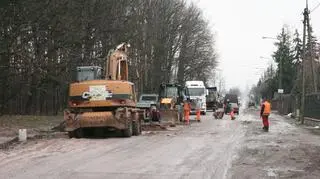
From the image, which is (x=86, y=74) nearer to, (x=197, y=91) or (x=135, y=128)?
(x=135, y=128)

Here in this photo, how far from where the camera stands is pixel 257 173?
1444 cm

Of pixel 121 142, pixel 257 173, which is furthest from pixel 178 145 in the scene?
pixel 257 173

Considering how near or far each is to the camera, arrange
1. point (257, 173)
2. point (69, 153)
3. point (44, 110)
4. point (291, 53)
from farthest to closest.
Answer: point (291, 53), point (44, 110), point (69, 153), point (257, 173)

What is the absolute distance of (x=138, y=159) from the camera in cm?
1709

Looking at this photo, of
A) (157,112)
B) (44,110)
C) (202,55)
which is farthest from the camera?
(202,55)

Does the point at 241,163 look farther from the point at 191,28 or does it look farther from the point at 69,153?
the point at 191,28

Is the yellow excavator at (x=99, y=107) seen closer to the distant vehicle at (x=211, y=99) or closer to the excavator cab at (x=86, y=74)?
the excavator cab at (x=86, y=74)

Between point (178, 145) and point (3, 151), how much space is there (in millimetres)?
5924

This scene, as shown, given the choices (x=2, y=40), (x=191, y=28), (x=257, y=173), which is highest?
(x=191, y=28)

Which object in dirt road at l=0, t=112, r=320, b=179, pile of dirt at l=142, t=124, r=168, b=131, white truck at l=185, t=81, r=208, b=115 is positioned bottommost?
dirt road at l=0, t=112, r=320, b=179

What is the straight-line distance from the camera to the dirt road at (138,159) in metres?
14.1

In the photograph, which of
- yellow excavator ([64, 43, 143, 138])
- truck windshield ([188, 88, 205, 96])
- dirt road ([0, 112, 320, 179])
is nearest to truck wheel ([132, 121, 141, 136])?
yellow excavator ([64, 43, 143, 138])

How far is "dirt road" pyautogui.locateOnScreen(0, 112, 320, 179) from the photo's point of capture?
46.2 feet

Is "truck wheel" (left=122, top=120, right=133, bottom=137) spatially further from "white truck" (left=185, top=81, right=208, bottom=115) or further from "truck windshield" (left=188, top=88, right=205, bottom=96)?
"truck windshield" (left=188, top=88, right=205, bottom=96)
